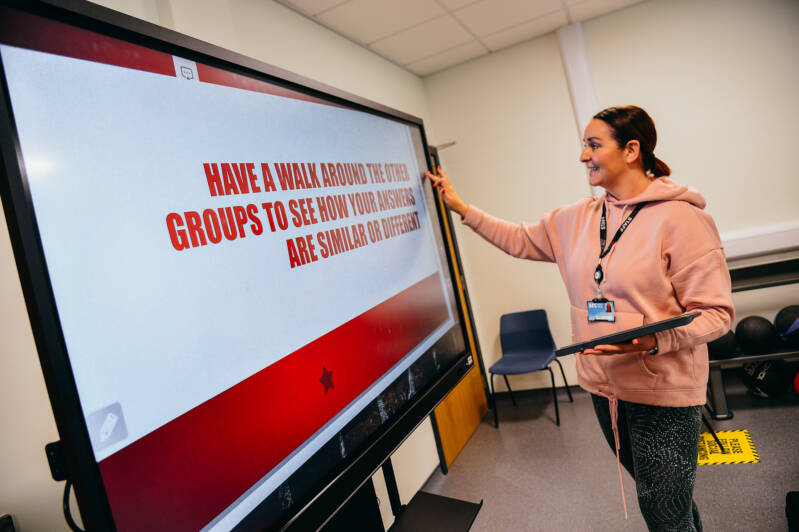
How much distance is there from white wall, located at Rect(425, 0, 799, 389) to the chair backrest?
13 centimetres

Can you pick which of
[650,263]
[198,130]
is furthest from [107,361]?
[650,263]

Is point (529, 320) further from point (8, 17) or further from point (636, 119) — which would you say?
point (8, 17)

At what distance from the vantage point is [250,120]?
1.03m

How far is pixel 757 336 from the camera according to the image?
2896mm

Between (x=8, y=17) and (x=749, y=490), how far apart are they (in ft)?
10.4

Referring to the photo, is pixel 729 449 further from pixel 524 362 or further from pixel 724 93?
pixel 724 93

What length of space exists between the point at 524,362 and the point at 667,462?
2.22 metres

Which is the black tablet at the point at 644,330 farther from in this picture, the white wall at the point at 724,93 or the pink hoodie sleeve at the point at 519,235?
the white wall at the point at 724,93

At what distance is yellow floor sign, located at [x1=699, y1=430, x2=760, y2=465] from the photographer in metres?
2.49

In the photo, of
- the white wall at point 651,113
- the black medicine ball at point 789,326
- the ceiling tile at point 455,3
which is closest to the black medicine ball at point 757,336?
the black medicine ball at point 789,326

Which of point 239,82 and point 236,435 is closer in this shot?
point 236,435

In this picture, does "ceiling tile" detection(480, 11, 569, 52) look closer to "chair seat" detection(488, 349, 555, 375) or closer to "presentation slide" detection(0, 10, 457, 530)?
"chair seat" detection(488, 349, 555, 375)

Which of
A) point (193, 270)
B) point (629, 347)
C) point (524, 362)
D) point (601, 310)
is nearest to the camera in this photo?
point (193, 270)

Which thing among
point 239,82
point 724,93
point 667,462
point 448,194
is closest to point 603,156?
point 448,194
